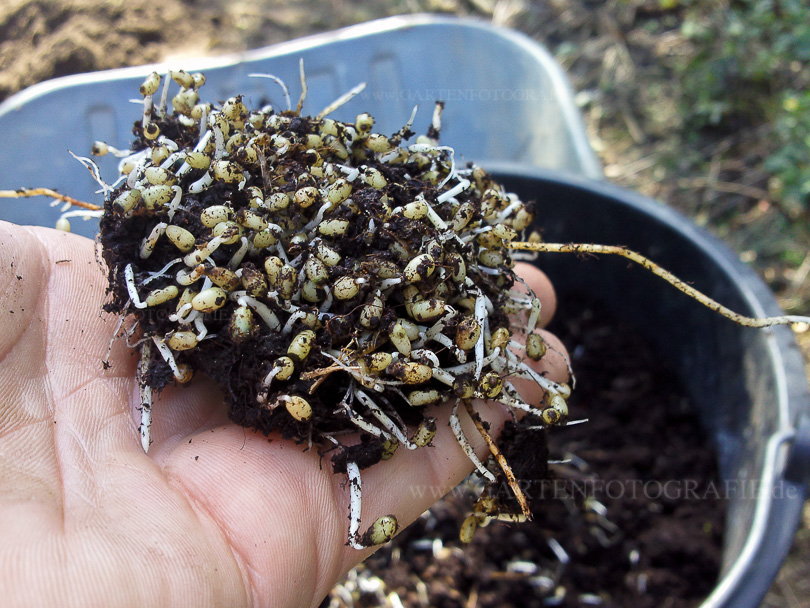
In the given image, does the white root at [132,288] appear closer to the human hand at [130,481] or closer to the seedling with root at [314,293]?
the seedling with root at [314,293]

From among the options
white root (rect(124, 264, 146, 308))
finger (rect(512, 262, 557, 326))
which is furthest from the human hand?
finger (rect(512, 262, 557, 326))

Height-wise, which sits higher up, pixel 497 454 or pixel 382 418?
pixel 382 418

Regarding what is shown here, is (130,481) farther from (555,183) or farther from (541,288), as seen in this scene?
(555,183)

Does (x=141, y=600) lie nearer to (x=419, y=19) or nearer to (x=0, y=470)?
(x=0, y=470)

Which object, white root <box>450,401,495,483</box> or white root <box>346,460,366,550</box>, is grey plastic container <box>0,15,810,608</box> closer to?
white root <box>450,401,495,483</box>

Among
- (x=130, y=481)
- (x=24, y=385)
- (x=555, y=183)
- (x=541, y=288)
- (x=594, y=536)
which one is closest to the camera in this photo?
(x=130, y=481)

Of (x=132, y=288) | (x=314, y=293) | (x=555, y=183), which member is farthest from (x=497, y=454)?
(x=555, y=183)

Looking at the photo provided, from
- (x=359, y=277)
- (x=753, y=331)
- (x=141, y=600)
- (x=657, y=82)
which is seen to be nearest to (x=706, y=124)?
(x=657, y=82)

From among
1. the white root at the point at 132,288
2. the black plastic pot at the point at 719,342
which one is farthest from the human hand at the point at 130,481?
the black plastic pot at the point at 719,342
